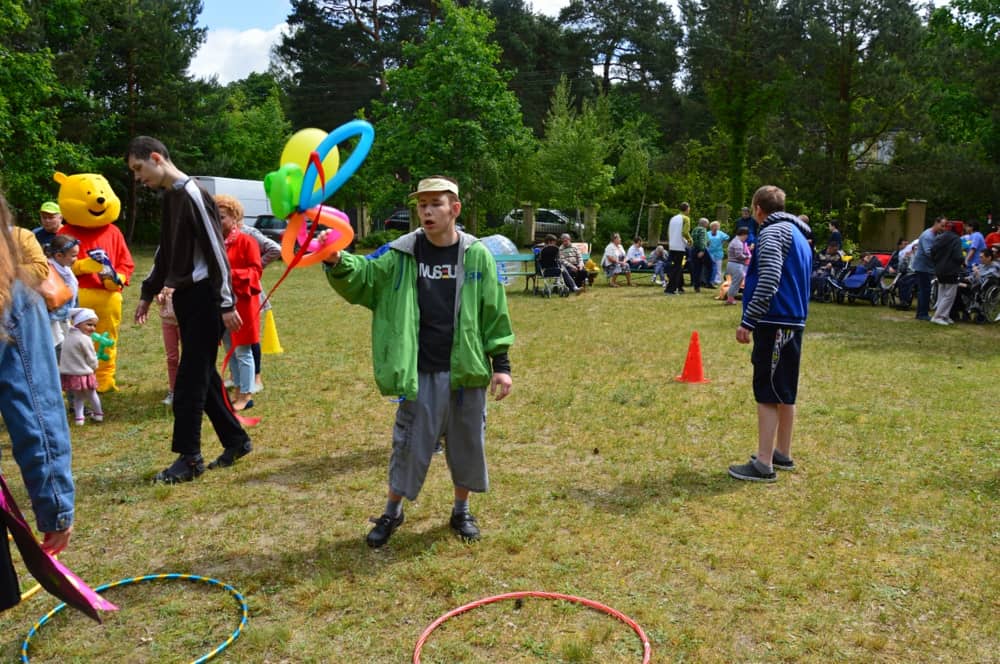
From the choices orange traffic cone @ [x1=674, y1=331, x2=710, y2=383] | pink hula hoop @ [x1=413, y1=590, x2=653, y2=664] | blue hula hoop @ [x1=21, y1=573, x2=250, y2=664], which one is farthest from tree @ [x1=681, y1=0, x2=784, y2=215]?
blue hula hoop @ [x1=21, y1=573, x2=250, y2=664]

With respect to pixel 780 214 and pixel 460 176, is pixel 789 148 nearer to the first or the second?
pixel 460 176

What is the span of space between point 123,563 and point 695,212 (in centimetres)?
3309

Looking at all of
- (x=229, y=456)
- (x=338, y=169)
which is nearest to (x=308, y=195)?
(x=338, y=169)

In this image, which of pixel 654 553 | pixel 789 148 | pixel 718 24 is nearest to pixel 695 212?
pixel 789 148

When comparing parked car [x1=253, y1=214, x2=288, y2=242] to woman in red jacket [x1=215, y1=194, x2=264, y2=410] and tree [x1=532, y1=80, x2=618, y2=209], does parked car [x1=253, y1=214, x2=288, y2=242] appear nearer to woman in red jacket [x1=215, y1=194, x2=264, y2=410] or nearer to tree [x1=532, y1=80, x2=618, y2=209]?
tree [x1=532, y1=80, x2=618, y2=209]

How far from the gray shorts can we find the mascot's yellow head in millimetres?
4525

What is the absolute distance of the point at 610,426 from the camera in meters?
6.89

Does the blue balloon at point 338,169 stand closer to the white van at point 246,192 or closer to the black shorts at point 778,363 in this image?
the black shorts at point 778,363

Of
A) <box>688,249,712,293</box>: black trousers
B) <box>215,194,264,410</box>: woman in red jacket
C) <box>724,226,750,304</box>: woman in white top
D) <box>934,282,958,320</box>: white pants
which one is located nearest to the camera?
<box>215,194,264,410</box>: woman in red jacket

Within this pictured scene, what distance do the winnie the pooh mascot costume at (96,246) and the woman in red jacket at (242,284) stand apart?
3.91 feet

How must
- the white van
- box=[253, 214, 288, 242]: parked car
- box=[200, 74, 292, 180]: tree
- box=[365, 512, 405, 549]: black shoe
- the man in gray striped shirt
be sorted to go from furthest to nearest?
box=[200, 74, 292, 180]: tree < the white van < box=[253, 214, 288, 242]: parked car < the man in gray striped shirt < box=[365, 512, 405, 549]: black shoe

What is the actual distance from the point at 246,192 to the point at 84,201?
1002 inches

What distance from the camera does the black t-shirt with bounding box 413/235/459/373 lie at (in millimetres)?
4172

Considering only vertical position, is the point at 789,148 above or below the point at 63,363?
above
